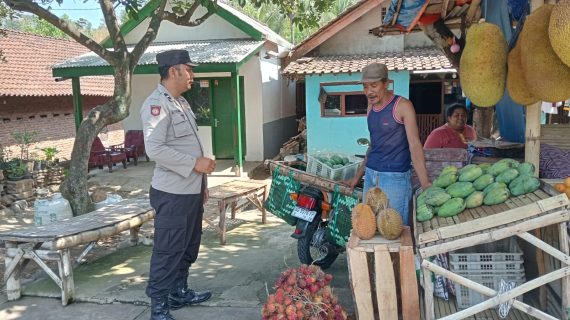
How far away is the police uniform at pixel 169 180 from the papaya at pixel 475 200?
6.15 ft

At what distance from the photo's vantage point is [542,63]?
2.26m

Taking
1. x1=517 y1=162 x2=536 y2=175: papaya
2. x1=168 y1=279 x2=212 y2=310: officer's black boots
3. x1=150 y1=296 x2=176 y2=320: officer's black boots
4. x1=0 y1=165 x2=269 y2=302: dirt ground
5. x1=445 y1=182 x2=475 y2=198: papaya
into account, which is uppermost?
x1=517 y1=162 x2=536 y2=175: papaya

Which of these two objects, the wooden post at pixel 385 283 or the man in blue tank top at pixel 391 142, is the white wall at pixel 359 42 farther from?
the wooden post at pixel 385 283

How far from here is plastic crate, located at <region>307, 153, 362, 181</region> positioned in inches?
174

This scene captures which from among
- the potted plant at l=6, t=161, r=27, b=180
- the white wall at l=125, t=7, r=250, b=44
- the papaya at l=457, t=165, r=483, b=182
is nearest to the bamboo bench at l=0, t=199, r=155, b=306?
the papaya at l=457, t=165, r=483, b=182

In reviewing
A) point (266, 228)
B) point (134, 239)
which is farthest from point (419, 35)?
point (134, 239)

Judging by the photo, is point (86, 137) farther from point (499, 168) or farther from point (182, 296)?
point (499, 168)

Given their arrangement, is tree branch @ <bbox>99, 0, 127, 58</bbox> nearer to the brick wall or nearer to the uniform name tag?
the uniform name tag

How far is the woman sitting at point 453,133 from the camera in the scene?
4691 millimetres

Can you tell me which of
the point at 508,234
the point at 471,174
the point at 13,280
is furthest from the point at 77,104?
the point at 508,234

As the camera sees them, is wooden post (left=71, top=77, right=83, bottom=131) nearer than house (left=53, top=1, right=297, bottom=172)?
Yes

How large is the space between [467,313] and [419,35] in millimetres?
10144

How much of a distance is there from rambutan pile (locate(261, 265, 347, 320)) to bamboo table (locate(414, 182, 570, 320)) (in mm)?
664

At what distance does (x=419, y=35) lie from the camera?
11.6 meters
